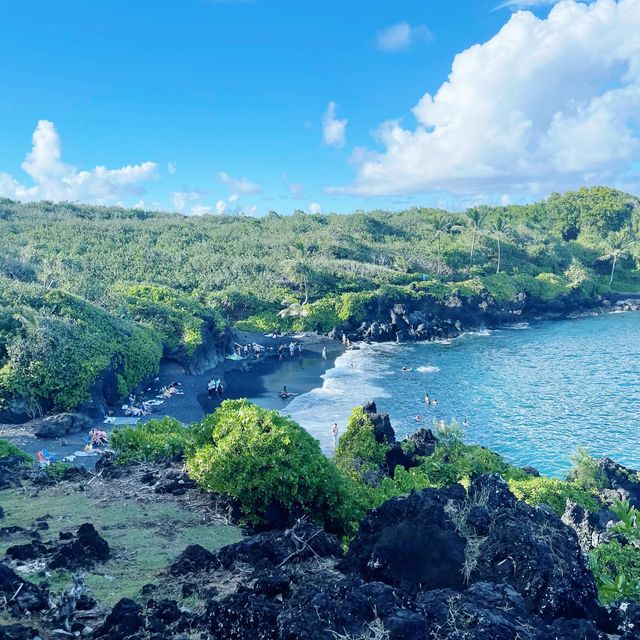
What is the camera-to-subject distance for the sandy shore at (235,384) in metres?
29.2

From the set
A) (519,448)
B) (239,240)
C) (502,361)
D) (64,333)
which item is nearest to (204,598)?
(519,448)

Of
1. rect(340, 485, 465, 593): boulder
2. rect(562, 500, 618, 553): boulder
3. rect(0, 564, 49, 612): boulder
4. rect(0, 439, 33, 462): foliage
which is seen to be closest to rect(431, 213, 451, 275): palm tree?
rect(562, 500, 618, 553): boulder

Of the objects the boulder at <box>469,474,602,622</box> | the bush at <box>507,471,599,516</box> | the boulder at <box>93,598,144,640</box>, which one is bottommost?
A: the bush at <box>507,471,599,516</box>

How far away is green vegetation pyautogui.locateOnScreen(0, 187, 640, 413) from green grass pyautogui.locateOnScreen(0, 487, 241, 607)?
11958 mm

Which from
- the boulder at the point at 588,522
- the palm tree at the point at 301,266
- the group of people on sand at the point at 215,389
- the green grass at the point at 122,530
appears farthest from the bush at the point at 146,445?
the palm tree at the point at 301,266

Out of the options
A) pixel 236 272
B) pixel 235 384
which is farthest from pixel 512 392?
pixel 236 272

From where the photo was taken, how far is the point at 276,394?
44.3 metres

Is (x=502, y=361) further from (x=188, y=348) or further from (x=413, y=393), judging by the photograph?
(x=188, y=348)

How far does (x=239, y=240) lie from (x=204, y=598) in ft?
300

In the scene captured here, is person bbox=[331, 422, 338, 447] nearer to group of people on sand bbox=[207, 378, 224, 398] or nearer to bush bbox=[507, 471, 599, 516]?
group of people on sand bbox=[207, 378, 224, 398]

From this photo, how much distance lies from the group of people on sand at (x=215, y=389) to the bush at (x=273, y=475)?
26.3 meters

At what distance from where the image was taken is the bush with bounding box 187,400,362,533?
48.5 ft

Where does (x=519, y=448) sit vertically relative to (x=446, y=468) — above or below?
below

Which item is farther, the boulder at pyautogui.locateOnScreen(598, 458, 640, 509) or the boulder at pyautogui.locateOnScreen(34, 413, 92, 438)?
the boulder at pyautogui.locateOnScreen(34, 413, 92, 438)
